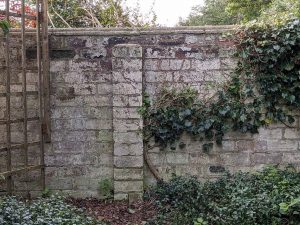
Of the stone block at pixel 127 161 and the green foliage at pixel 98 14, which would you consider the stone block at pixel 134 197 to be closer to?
the stone block at pixel 127 161

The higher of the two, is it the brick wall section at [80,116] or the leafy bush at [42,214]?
the brick wall section at [80,116]

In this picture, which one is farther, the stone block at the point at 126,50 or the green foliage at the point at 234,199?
the stone block at the point at 126,50

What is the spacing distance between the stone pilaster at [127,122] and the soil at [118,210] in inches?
5.9

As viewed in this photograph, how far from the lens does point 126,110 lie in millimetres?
5758

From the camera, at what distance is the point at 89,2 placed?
9836mm

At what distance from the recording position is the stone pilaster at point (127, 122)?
5.68 m

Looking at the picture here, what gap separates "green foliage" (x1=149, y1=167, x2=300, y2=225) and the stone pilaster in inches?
14.9

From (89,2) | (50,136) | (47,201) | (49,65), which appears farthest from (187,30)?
(89,2)

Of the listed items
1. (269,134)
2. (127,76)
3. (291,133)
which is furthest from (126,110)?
(291,133)

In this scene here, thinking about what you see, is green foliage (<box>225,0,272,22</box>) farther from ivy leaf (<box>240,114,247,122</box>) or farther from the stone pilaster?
the stone pilaster

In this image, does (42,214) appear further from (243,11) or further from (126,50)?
(243,11)

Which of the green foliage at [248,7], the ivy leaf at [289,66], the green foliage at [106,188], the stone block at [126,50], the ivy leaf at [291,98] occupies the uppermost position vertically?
the green foliage at [248,7]

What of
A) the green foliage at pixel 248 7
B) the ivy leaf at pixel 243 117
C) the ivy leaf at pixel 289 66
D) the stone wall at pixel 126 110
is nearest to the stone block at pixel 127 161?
the stone wall at pixel 126 110

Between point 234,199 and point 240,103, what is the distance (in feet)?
Result: 4.87
